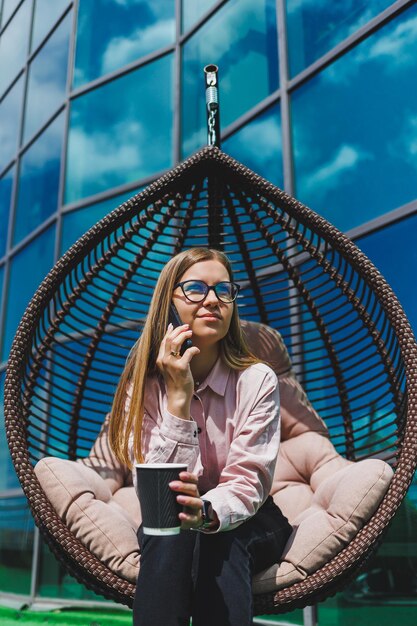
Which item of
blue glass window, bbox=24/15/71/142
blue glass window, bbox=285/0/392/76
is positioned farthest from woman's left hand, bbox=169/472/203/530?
blue glass window, bbox=24/15/71/142

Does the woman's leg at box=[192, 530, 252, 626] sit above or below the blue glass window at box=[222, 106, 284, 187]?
below

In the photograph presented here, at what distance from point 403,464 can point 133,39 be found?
402 centimetres

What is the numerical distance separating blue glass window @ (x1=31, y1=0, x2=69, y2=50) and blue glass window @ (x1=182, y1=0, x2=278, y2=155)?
1.80 m

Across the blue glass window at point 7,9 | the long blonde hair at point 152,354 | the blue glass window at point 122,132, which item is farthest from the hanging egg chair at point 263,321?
the blue glass window at point 7,9

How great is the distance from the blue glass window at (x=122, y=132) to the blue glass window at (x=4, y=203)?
115 cm

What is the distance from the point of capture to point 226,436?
1.42 m

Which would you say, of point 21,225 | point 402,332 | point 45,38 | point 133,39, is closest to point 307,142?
point 402,332

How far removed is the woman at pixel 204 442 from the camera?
3.45ft

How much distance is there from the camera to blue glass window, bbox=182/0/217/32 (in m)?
4.04

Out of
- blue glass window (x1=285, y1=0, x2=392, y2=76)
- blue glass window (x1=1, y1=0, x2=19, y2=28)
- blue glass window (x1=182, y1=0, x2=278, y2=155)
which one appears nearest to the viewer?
blue glass window (x1=285, y1=0, x2=392, y2=76)

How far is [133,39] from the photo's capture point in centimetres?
438

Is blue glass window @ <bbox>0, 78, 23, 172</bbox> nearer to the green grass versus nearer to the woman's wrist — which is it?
the green grass

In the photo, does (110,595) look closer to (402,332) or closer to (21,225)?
(402,332)

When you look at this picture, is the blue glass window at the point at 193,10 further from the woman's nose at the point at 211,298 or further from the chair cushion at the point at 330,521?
the chair cushion at the point at 330,521
